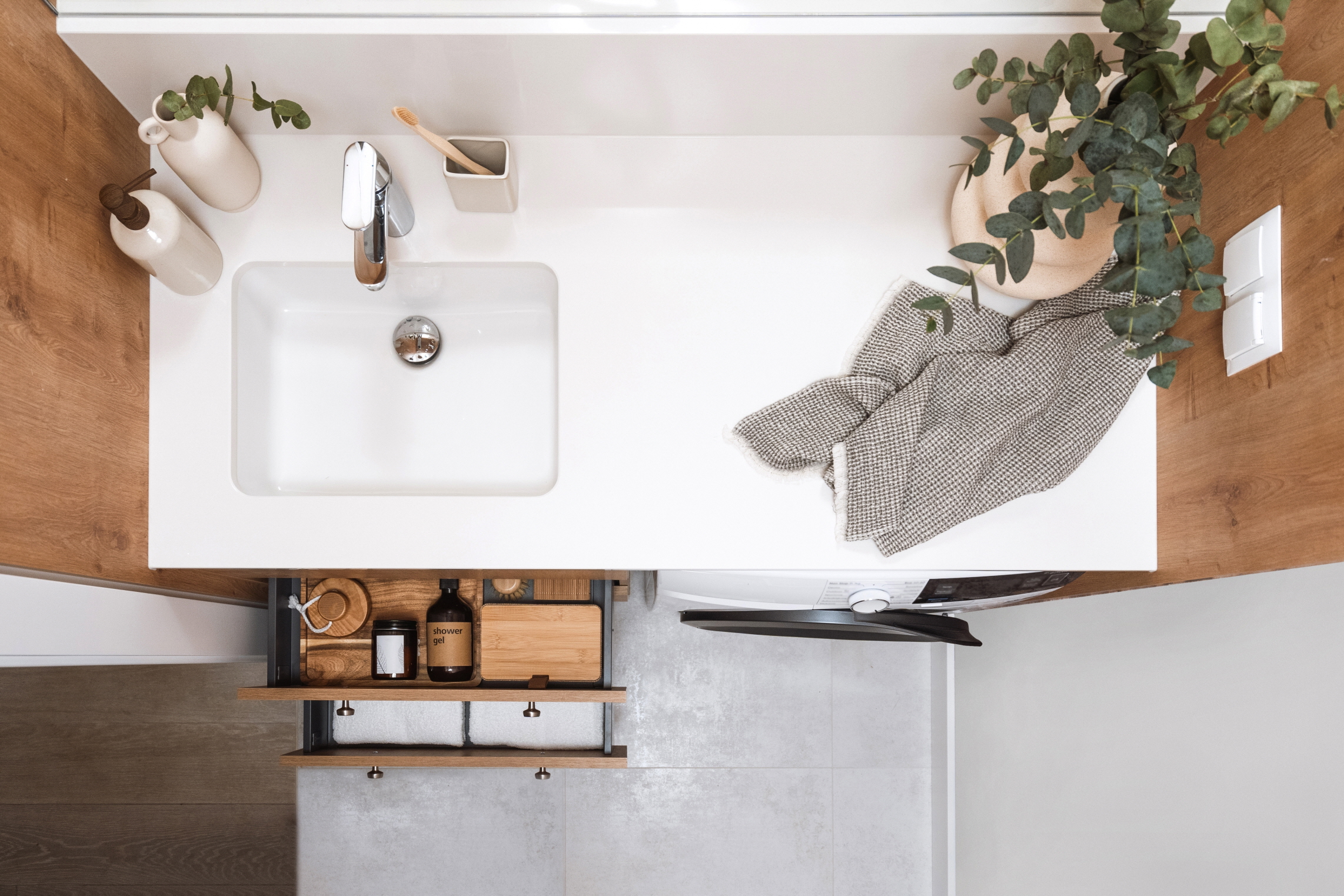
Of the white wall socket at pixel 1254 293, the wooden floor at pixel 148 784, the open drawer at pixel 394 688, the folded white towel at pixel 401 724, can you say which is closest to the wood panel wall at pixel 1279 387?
the white wall socket at pixel 1254 293

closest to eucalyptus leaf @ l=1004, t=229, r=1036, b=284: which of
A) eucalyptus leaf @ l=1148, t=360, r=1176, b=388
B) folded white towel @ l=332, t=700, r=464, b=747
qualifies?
eucalyptus leaf @ l=1148, t=360, r=1176, b=388

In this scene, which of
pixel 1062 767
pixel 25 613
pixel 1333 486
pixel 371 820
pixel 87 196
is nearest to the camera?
pixel 1333 486

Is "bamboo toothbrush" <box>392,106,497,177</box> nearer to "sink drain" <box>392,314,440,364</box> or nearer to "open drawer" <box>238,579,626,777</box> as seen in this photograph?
"sink drain" <box>392,314,440,364</box>

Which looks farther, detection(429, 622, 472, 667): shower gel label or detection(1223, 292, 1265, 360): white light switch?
detection(429, 622, 472, 667): shower gel label

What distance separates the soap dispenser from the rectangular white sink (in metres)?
0.14

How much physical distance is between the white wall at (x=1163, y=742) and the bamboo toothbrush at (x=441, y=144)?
1.03m

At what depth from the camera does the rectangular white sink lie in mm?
1133

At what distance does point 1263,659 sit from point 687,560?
2.21 feet

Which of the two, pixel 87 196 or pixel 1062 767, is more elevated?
pixel 87 196

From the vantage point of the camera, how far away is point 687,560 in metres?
0.99

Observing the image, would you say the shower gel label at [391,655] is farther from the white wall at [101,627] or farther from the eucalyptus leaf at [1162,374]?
the eucalyptus leaf at [1162,374]

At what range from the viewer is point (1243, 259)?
81 cm

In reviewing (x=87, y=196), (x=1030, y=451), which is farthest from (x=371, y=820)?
(x=1030, y=451)

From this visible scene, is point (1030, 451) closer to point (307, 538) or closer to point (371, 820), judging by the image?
point (307, 538)
